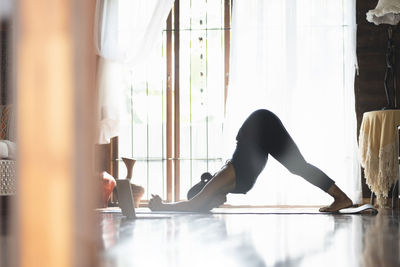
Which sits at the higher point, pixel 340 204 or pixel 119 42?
pixel 119 42

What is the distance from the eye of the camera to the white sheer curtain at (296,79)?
15.6ft

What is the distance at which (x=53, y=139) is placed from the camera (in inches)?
13.6

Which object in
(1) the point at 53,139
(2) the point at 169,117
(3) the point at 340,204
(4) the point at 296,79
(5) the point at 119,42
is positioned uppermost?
(5) the point at 119,42

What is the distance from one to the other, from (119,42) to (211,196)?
1.90 meters

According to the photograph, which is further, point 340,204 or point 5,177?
point 5,177

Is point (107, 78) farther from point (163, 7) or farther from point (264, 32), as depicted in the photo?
point (264, 32)

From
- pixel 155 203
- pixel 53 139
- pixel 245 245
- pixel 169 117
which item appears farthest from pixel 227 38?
pixel 53 139

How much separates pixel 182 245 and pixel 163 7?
3219mm

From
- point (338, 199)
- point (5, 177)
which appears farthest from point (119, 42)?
point (338, 199)

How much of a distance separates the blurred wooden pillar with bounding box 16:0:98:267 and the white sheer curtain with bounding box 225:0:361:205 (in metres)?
4.41

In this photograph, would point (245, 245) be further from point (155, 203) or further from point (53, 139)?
point (155, 203)

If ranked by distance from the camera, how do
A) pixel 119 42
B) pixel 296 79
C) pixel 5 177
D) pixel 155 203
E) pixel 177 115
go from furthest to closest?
pixel 177 115 < pixel 296 79 < pixel 119 42 < pixel 5 177 < pixel 155 203

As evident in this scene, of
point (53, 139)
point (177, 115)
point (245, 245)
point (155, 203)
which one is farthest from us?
point (177, 115)

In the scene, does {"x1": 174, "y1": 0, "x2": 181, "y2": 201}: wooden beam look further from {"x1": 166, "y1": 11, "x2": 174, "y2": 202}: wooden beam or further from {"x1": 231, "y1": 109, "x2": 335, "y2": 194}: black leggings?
{"x1": 231, "y1": 109, "x2": 335, "y2": 194}: black leggings
